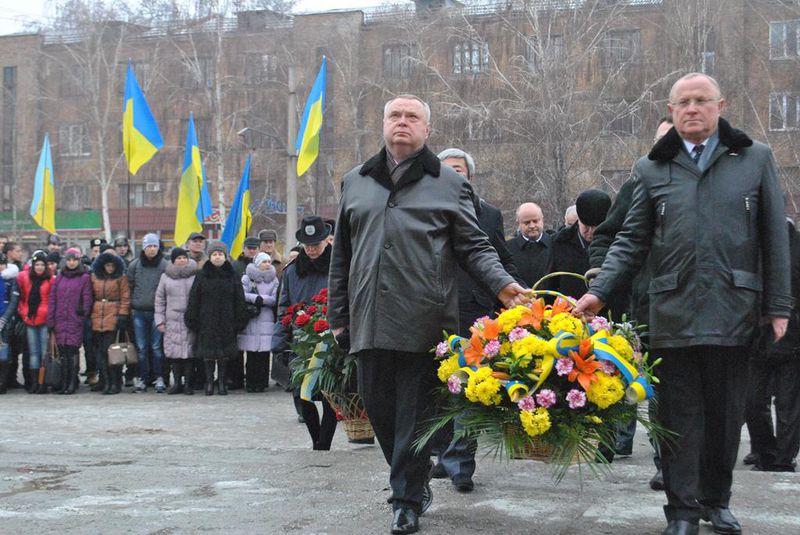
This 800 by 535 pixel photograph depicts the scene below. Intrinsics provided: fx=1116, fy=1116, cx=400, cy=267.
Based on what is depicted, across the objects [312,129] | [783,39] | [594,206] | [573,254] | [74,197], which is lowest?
[573,254]

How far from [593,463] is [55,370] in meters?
11.7

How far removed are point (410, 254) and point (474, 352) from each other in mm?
626

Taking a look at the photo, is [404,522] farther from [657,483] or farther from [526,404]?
[657,483]

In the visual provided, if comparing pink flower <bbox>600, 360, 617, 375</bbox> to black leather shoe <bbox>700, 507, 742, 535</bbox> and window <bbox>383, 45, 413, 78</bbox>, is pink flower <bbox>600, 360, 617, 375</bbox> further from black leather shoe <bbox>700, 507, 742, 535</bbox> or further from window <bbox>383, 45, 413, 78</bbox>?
window <bbox>383, 45, 413, 78</bbox>

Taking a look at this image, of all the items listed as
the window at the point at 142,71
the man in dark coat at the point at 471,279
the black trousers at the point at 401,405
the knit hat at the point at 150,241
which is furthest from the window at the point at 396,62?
the black trousers at the point at 401,405

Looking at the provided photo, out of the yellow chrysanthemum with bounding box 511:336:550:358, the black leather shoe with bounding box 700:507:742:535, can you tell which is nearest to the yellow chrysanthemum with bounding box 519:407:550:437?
the yellow chrysanthemum with bounding box 511:336:550:358

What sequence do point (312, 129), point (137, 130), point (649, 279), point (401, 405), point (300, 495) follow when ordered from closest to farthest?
point (649, 279), point (401, 405), point (300, 495), point (137, 130), point (312, 129)

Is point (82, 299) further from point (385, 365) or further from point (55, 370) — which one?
point (385, 365)

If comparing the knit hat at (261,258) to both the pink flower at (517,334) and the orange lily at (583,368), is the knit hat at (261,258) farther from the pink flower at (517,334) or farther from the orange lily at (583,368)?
the orange lily at (583,368)

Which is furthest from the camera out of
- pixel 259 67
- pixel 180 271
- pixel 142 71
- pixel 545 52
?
pixel 142 71

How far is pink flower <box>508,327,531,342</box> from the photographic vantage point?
16.0ft

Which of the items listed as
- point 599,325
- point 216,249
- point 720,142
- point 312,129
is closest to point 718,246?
point 720,142

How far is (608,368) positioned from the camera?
4730 millimetres

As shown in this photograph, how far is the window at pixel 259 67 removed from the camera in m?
47.3
